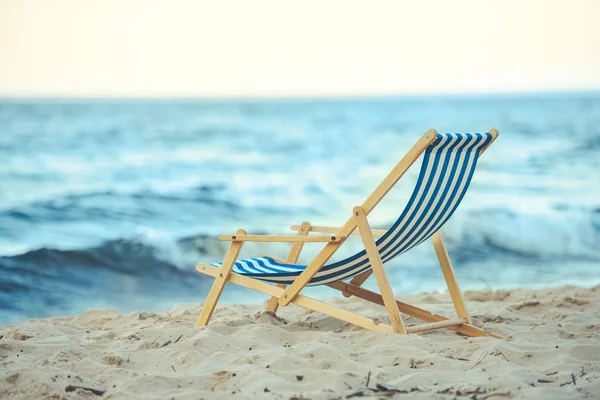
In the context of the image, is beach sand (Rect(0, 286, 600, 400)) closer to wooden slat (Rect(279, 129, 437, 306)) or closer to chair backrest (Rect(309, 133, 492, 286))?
wooden slat (Rect(279, 129, 437, 306))

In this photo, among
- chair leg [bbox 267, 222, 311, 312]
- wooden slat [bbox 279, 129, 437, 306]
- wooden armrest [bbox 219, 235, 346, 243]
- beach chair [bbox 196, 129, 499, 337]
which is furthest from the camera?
chair leg [bbox 267, 222, 311, 312]

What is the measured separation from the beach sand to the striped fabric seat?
31 cm

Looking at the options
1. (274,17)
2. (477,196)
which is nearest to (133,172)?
(477,196)

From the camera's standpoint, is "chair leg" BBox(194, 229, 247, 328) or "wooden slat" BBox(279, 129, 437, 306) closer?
"wooden slat" BBox(279, 129, 437, 306)

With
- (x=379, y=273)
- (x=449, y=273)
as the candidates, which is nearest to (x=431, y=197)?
(x=379, y=273)

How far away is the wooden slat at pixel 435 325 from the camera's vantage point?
12.1 ft

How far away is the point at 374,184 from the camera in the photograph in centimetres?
1513

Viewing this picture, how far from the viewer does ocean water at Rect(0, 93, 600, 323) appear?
24.7 ft

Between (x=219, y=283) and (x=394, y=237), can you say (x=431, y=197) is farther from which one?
(x=219, y=283)

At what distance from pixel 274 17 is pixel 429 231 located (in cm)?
2293

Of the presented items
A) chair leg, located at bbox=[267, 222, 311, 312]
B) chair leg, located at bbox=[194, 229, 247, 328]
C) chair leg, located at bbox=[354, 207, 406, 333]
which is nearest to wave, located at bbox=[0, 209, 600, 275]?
chair leg, located at bbox=[267, 222, 311, 312]

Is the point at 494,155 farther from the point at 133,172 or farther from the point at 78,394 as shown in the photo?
the point at 78,394

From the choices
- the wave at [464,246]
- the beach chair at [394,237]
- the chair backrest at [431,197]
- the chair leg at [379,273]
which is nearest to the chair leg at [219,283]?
the beach chair at [394,237]

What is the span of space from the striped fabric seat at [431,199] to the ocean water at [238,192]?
9.22ft
